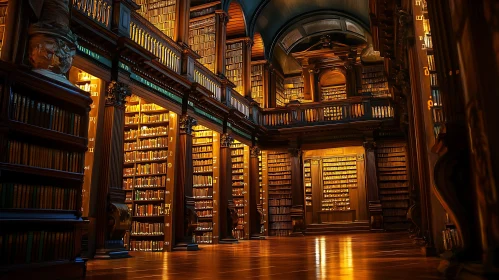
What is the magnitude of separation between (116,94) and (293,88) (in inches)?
410

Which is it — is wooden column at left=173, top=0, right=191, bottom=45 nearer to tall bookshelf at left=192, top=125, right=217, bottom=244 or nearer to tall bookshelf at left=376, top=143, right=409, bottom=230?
tall bookshelf at left=192, top=125, right=217, bottom=244

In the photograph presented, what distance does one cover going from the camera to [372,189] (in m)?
11.5

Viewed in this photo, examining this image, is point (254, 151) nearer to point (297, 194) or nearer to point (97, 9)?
point (297, 194)

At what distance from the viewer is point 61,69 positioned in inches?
159

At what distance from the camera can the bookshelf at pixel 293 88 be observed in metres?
15.5

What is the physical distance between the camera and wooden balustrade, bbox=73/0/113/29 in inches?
216

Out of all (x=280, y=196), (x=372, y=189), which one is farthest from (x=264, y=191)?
(x=372, y=189)

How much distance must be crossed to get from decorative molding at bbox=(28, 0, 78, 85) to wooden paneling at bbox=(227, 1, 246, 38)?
7676 millimetres

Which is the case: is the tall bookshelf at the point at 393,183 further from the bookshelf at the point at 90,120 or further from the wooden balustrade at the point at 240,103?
the bookshelf at the point at 90,120

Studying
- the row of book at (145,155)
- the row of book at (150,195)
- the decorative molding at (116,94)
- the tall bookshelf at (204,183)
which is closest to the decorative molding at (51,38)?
the decorative molding at (116,94)

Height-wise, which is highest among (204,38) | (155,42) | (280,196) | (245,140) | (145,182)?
(204,38)

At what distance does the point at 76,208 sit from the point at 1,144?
78 cm

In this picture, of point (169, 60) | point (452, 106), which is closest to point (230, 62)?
point (169, 60)

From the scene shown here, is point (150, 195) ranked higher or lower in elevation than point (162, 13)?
lower
